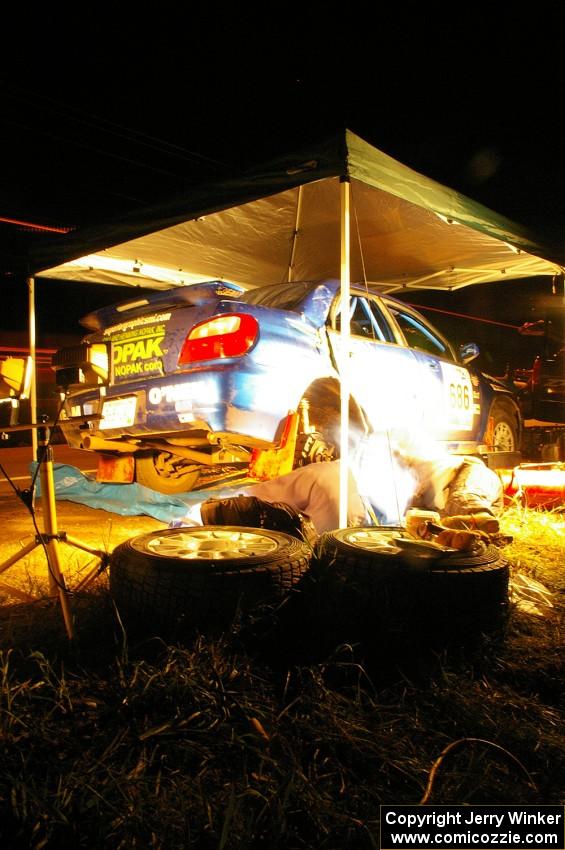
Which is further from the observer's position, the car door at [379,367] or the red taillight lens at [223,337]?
the car door at [379,367]

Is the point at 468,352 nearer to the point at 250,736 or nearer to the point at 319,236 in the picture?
the point at 319,236

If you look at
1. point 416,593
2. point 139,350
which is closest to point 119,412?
point 139,350

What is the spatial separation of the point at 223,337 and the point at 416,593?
2112 millimetres

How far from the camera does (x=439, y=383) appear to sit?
5488 millimetres

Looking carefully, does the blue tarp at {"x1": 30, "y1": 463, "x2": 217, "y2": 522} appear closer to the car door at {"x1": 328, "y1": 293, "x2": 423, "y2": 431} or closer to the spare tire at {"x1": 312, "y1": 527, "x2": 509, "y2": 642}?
the car door at {"x1": 328, "y1": 293, "x2": 423, "y2": 431}

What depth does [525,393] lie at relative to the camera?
902 cm

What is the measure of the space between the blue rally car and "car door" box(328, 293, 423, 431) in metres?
0.01

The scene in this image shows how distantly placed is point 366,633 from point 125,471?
3.33m

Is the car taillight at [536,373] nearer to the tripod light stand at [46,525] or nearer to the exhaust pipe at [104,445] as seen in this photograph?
the exhaust pipe at [104,445]

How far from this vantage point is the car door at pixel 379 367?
434cm

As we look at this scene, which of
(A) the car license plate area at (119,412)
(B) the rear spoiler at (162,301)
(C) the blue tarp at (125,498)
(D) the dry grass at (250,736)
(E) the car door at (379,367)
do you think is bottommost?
(D) the dry grass at (250,736)

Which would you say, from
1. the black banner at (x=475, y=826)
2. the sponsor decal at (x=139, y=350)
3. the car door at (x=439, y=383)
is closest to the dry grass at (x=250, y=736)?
the black banner at (x=475, y=826)

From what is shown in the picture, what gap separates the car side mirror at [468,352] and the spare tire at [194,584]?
14.6 ft

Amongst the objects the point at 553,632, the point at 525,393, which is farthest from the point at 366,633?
the point at 525,393
